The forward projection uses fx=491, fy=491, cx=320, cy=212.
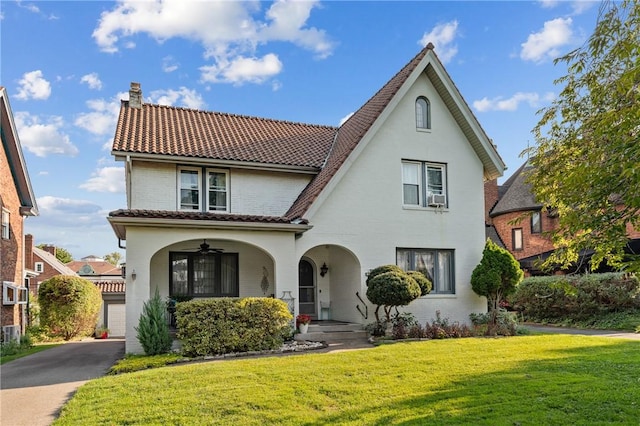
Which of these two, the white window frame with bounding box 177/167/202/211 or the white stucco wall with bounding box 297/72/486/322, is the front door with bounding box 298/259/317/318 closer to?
the white stucco wall with bounding box 297/72/486/322

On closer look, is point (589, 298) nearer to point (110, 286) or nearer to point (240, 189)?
point (240, 189)

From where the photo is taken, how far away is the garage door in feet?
79.1

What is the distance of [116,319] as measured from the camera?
24.6 metres

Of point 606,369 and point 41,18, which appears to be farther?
point 41,18

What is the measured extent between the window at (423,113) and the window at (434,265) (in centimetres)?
447

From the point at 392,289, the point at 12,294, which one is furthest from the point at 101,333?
the point at 392,289

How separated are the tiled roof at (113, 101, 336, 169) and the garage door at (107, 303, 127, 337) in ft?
37.4

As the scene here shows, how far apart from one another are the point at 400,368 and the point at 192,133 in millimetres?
11898

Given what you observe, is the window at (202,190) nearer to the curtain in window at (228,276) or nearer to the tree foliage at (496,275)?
the curtain in window at (228,276)

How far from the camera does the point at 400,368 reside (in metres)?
9.26

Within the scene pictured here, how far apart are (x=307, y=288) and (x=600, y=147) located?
12312 millimetres

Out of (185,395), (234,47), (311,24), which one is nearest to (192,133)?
(234,47)

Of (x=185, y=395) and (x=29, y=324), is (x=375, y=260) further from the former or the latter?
(x=29, y=324)

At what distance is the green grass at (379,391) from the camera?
6.62 m
